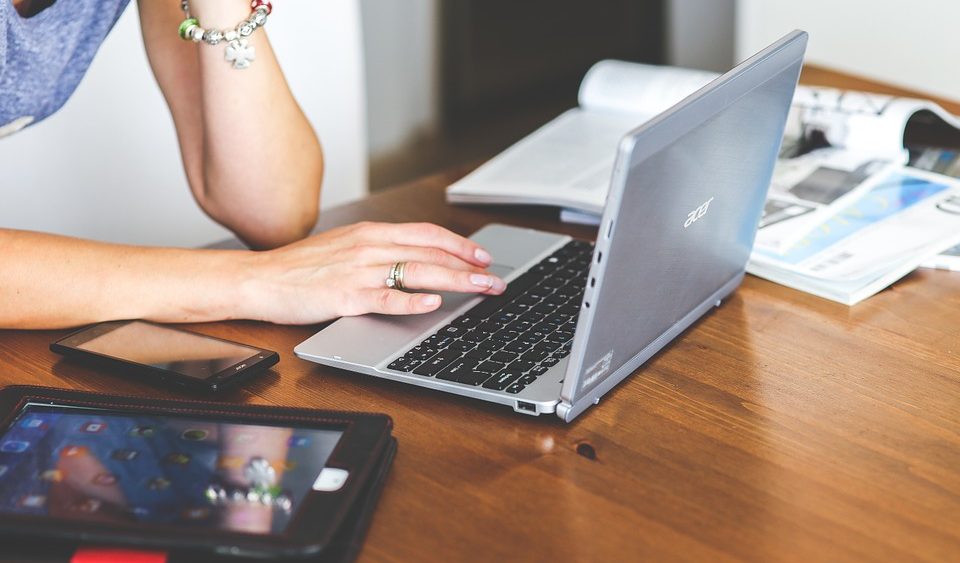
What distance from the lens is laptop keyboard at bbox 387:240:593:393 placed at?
0.79 meters

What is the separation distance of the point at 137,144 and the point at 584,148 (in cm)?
70

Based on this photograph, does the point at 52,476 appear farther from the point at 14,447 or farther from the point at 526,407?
the point at 526,407

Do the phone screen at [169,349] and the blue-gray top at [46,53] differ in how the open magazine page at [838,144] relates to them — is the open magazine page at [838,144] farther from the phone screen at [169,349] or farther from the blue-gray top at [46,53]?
the blue-gray top at [46,53]

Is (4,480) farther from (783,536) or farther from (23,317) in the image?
Result: (783,536)

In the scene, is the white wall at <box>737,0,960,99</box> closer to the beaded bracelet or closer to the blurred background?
the blurred background

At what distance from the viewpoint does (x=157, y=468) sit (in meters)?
0.67

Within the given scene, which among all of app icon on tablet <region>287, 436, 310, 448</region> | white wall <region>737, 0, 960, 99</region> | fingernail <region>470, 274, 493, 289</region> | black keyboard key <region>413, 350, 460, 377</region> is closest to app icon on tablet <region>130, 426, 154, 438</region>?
app icon on tablet <region>287, 436, 310, 448</region>

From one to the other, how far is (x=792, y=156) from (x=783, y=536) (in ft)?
2.42

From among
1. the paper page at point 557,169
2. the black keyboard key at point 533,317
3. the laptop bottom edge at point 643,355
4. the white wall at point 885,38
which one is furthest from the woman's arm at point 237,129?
the white wall at point 885,38

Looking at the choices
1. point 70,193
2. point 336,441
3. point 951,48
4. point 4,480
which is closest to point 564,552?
point 336,441

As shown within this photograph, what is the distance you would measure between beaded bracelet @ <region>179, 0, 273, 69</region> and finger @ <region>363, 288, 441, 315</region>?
366mm

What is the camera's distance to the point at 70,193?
1.50 metres

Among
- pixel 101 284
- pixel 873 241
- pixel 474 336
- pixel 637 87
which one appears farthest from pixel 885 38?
pixel 101 284

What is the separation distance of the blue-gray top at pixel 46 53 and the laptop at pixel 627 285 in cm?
49
